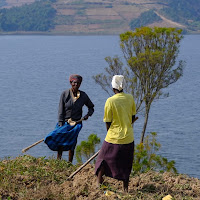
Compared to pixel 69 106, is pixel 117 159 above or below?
below

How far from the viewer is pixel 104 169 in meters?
8.16

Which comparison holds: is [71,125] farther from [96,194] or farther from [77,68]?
[77,68]

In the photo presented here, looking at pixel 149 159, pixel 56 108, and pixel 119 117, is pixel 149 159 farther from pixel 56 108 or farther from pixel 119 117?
pixel 56 108

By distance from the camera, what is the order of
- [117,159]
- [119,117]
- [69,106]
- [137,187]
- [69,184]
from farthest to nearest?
1. [69,106]
2. [137,187]
3. [69,184]
4. [117,159]
5. [119,117]

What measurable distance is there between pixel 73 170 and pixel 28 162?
3.65 feet

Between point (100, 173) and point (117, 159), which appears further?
point (100, 173)

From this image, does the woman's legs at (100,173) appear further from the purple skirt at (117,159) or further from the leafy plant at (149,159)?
the leafy plant at (149,159)

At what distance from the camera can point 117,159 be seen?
8016 millimetres

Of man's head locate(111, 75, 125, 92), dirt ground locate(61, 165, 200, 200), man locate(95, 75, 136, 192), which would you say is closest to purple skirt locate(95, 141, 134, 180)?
man locate(95, 75, 136, 192)

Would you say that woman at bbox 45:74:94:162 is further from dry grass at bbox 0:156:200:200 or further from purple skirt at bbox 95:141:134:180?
purple skirt at bbox 95:141:134:180

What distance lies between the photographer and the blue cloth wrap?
32.4 feet

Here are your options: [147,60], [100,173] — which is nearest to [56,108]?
[147,60]

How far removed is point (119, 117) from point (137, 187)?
1.63 metres

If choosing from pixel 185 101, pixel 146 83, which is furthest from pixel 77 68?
pixel 146 83
